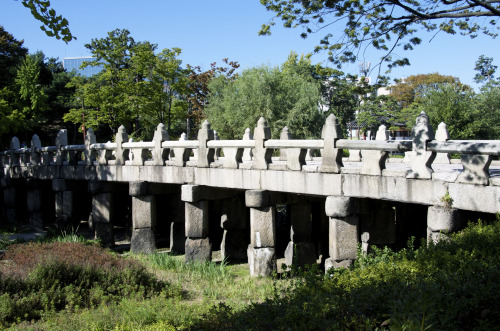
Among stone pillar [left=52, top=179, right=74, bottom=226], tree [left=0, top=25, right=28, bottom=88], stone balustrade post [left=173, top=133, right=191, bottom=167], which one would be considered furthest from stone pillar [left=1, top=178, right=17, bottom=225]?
tree [left=0, top=25, right=28, bottom=88]

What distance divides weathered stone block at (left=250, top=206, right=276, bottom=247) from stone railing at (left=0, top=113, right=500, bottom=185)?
1166 millimetres

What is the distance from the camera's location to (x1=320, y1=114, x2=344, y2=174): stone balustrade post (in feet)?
37.3

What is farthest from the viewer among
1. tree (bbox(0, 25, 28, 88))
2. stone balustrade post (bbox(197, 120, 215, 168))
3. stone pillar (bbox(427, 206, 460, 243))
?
tree (bbox(0, 25, 28, 88))

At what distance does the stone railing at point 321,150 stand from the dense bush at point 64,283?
156 inches

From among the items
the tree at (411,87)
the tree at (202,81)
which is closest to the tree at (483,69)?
the tree at (411,87)

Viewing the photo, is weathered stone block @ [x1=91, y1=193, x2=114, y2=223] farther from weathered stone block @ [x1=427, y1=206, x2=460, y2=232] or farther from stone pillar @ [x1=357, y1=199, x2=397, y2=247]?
weathered stone block @ [x1=427, y1=206, x2=460, y2=232]

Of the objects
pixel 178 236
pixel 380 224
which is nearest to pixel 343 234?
pixel 380 224

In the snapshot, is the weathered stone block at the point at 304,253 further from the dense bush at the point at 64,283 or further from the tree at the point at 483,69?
the tree at the point at 483,69

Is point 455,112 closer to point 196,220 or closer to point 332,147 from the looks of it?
point 196,220

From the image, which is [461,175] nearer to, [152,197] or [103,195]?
[152,197]

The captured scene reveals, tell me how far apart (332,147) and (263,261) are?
3.82 meters

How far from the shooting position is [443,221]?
30.9 feet

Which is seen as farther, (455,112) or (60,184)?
(455,112)

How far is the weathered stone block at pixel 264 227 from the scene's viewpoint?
44.2ft
